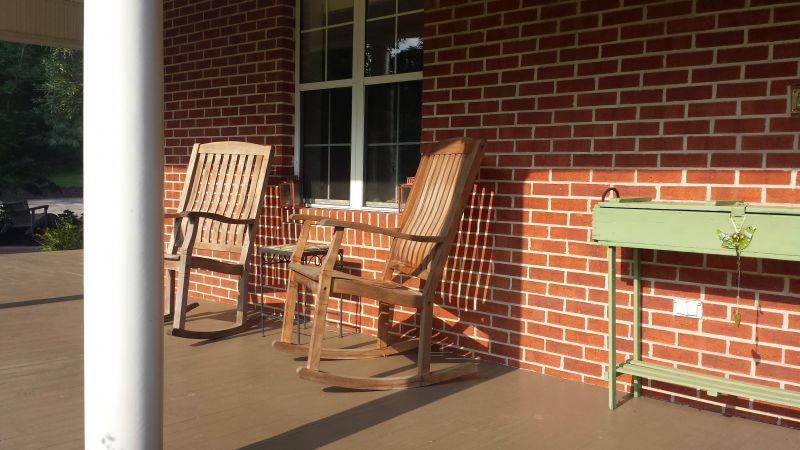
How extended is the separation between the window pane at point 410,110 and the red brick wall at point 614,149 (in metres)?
0.25

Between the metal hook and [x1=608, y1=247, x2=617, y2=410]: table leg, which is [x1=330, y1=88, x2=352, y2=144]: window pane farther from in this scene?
[x1=608, y1=247, x2=617, y2=410]: table leg

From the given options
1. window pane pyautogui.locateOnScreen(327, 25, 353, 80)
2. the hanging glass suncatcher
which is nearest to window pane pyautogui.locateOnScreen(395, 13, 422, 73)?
window pane pyautogui.locateOnScreen(327, 25, 353, 80)

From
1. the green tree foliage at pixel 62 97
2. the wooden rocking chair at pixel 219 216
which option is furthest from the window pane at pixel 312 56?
the green tree foliage at pixel 62 97

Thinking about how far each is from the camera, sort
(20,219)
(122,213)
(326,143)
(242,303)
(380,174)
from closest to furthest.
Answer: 1. (122,213)
2. (242,303)
3. (380,174)
4. (326,143)
5. (20,219)

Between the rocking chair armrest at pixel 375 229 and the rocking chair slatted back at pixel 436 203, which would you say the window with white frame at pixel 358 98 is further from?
the rocking chair armrest at pixel 375 229

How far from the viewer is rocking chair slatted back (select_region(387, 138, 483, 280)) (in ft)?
12.7

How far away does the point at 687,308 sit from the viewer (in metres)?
3.48

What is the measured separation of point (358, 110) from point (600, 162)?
1.86m

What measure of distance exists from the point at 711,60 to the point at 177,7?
169 inches

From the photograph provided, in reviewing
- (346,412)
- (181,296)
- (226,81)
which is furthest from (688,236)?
(226,81)

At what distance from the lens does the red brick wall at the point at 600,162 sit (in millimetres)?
3244

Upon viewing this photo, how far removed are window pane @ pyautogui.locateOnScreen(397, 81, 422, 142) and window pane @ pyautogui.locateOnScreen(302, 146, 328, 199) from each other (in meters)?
0.74

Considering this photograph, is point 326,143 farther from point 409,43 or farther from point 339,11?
point 409,43

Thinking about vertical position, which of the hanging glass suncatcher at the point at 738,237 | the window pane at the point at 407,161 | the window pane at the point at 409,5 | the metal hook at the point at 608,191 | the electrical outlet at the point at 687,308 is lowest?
the electrical outlet at the point at 687,308
